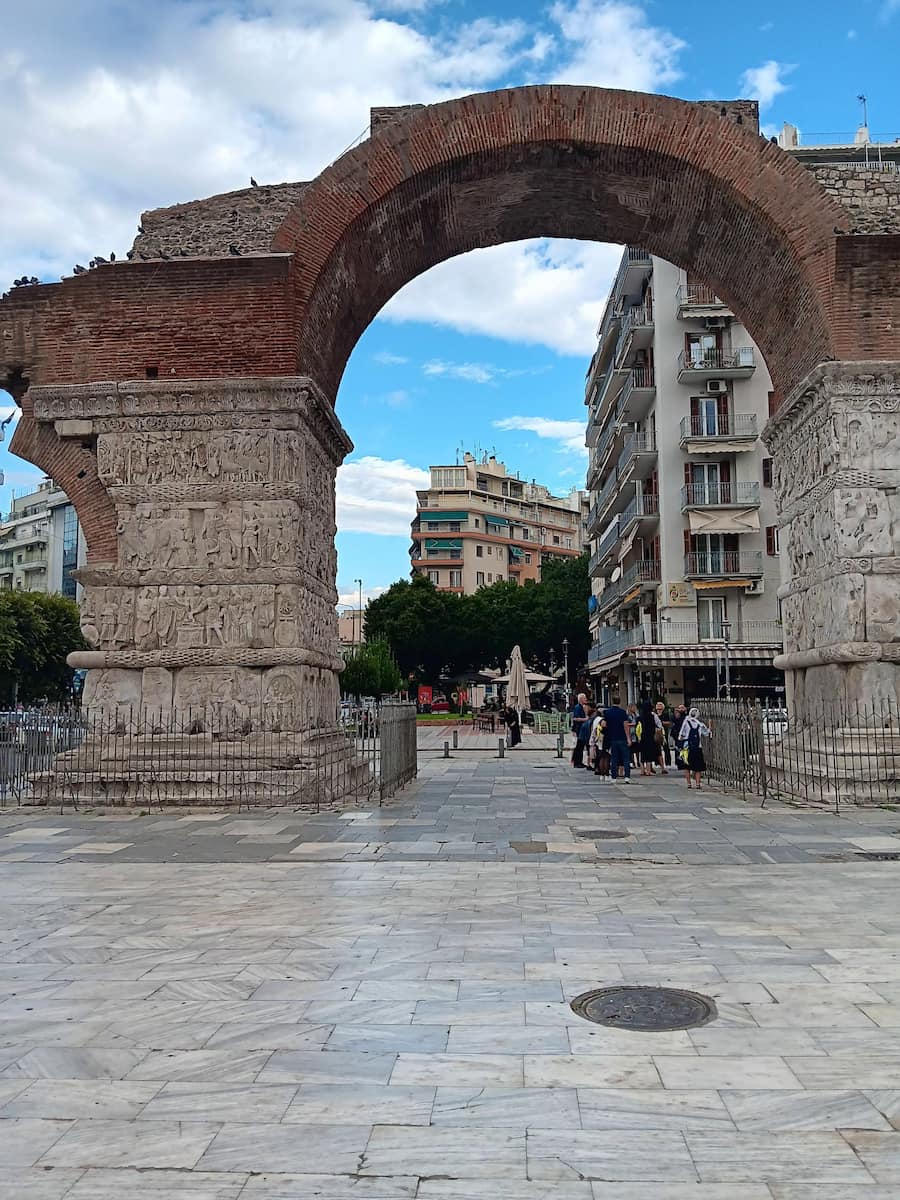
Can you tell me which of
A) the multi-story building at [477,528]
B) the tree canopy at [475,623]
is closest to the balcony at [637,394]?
the tree canopy at [475,623]

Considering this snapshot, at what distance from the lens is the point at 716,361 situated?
119 ft

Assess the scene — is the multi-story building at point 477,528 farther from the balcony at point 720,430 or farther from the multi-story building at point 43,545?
the balcony at point 720,430

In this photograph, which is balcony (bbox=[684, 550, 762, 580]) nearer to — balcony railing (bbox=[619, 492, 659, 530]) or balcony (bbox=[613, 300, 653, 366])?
balcony railing (bbox=[619, 492, 659, 530])

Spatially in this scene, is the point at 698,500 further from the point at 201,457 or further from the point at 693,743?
the point at 201,457

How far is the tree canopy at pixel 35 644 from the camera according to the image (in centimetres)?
4269

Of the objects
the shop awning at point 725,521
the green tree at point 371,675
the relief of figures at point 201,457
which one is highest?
the shop awning at point 725,521

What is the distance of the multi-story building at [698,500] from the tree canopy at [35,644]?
24474 mm

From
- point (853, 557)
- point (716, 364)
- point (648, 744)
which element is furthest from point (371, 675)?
point (853, 557)

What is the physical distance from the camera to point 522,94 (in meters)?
14.2

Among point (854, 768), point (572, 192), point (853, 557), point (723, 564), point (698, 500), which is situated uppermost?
point (572, 192)

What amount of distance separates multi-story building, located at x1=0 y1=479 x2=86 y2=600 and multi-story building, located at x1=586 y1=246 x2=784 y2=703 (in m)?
52.7

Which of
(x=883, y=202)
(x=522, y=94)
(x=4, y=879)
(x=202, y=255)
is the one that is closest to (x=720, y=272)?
(x=883, y=202)

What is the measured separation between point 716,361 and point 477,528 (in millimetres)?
48268

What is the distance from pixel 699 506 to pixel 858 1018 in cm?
3222
